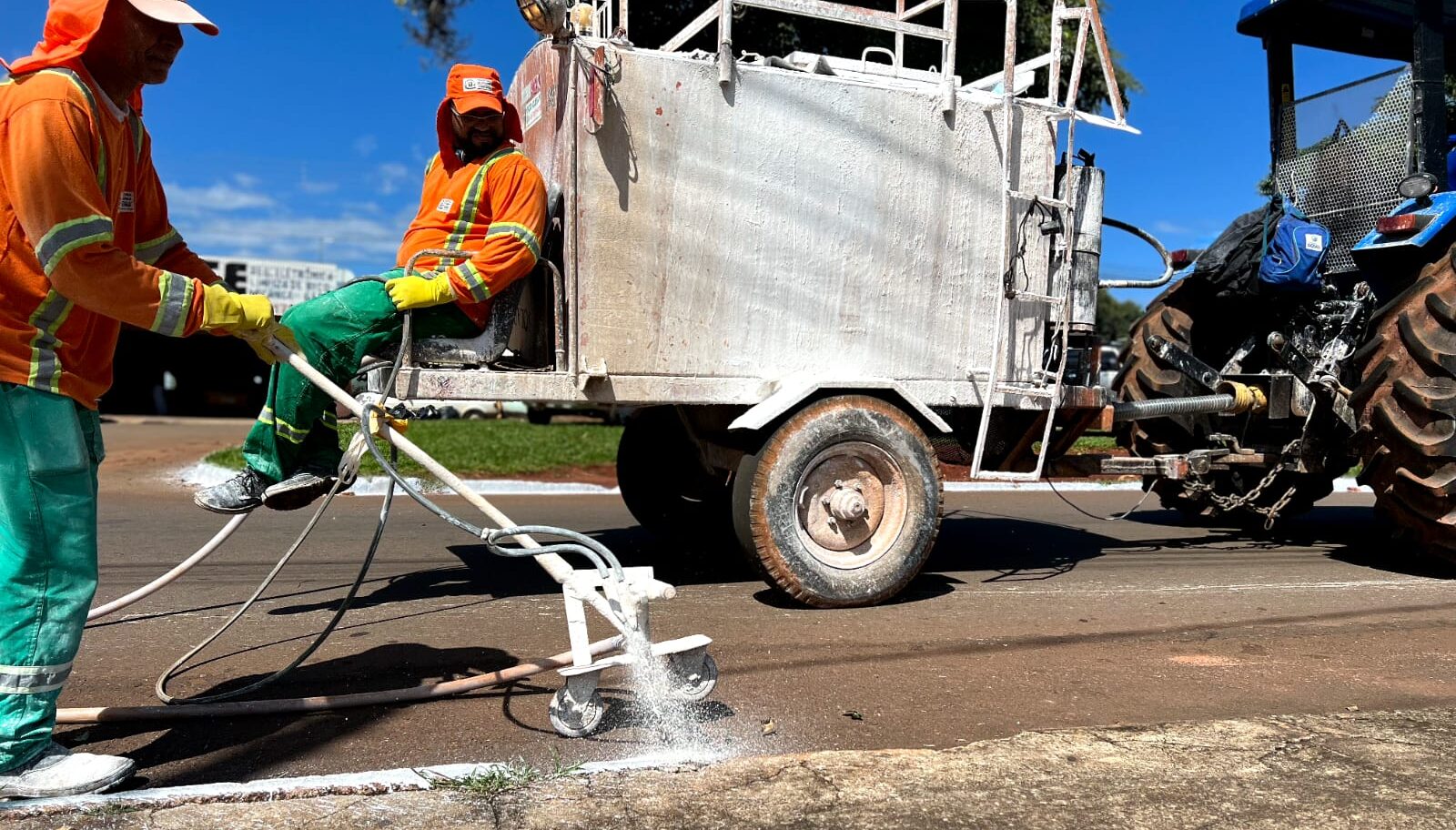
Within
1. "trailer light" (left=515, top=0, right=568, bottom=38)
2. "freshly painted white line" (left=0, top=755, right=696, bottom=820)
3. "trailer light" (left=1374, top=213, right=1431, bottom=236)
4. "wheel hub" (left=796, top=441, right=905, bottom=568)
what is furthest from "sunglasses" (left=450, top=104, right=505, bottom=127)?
"trailer light" (left=1374, top=213, right=1431, bottom=236)

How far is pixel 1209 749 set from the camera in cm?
310

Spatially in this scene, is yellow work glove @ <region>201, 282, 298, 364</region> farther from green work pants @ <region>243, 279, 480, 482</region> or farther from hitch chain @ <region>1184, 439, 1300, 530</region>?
hitch chain @ <region>1184, 439, 1300, 530</region>

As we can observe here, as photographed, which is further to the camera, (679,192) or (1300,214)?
(1300,214)

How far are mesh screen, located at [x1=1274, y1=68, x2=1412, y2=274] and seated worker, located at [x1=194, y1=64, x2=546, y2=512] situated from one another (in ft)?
17.1

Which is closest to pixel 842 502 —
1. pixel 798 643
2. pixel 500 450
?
pixel 798 643

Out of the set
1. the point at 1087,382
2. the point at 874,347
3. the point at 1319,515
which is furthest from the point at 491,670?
the point at 1319,515

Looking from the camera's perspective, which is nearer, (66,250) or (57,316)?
(66,250)

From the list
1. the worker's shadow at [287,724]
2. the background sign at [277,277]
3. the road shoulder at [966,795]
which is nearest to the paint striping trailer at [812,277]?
the worker's shadow at [287,724]

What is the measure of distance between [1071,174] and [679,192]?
2.14m

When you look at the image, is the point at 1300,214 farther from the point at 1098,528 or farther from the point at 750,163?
the point at 750,163

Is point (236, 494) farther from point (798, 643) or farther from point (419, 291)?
point (798, 643)

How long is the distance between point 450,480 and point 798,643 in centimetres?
163

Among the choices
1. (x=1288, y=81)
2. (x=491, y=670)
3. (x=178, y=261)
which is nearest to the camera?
(x=178, y=261)

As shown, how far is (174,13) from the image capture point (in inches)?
111
